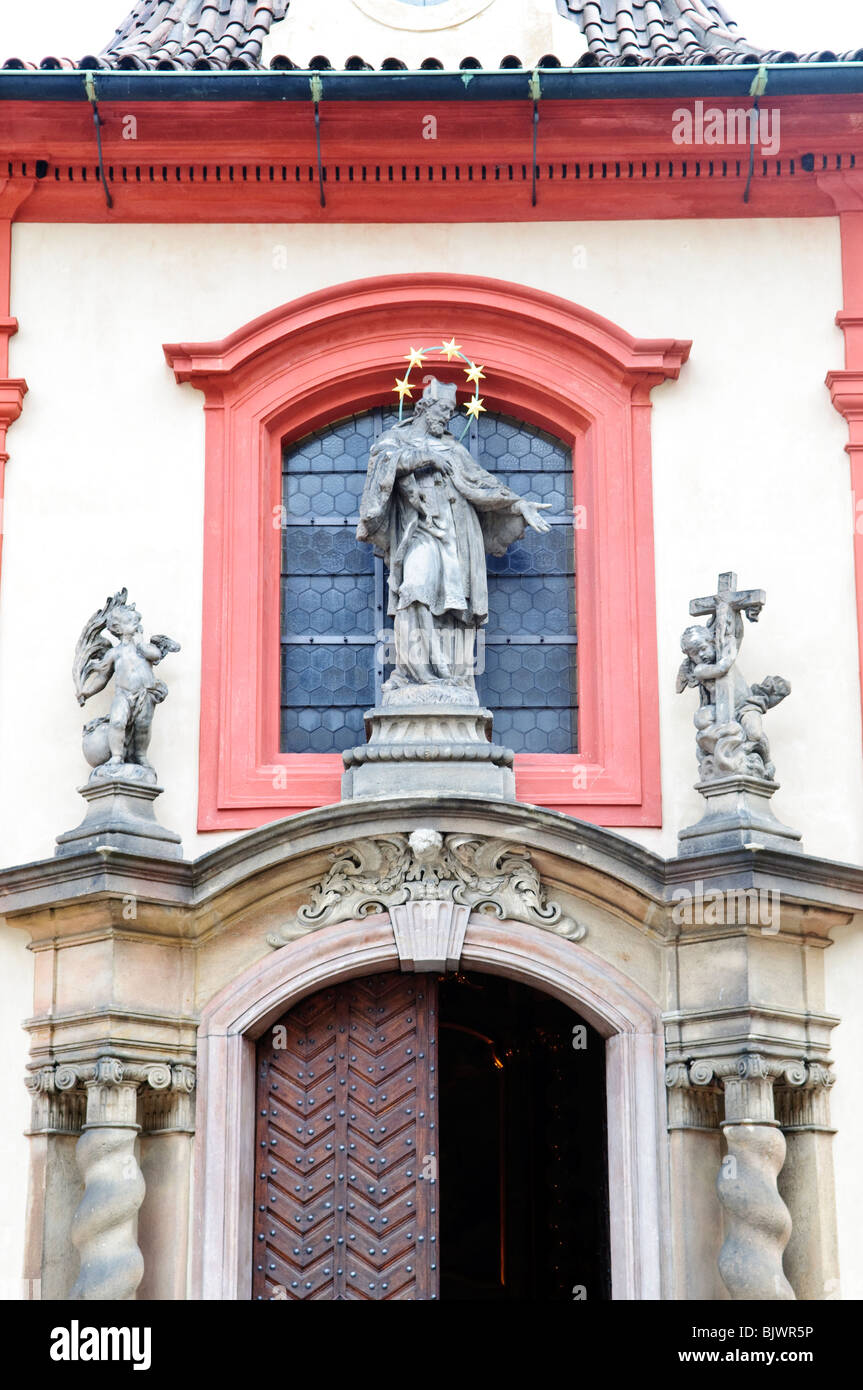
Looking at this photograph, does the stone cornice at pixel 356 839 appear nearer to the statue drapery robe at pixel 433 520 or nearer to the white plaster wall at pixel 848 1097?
the white plaster wall at pixel 848 1097

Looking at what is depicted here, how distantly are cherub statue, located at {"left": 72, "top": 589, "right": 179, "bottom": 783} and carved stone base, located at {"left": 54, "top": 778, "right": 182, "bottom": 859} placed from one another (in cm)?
6

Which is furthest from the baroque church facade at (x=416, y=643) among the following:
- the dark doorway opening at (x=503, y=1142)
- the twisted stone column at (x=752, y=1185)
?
the dark doorway opening at (x=503, y=1142)

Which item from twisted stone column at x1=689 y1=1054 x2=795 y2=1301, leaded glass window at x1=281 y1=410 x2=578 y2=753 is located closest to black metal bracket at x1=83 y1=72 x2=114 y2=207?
leaded glass window at x1=281 y1=410 x2=578 y2=753

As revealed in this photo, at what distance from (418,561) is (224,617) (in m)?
1.04

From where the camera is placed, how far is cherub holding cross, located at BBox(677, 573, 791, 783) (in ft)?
34.4

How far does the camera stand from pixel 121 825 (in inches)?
407

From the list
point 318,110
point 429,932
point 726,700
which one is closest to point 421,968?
point 429,932

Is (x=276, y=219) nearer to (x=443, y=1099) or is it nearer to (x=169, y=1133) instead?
(x=169, y=1133)

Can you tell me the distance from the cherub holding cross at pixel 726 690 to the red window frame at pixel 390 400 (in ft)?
1.22

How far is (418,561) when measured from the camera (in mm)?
10898

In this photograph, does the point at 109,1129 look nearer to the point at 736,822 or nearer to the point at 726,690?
the point at 736,822

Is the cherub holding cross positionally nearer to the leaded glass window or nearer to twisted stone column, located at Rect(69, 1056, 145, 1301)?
the leaded glass window

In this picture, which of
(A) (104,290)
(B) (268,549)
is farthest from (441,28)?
(B) (268,549)

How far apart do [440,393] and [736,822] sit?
271cm
